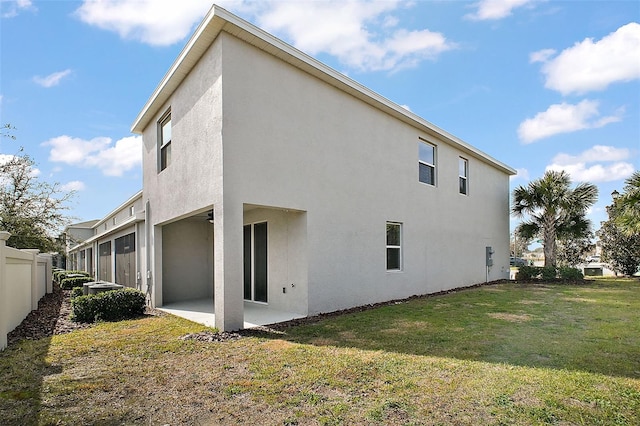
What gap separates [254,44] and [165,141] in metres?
5.00

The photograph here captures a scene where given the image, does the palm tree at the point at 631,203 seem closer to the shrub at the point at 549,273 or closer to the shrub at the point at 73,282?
the shrub at the point at 549,273

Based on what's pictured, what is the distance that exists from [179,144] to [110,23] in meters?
3.44

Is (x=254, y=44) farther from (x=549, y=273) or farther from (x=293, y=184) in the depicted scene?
(x=549, y=273)

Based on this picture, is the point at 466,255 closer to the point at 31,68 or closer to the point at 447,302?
the point at 447,302

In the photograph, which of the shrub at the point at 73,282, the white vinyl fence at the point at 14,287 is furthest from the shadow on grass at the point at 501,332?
the shrub at the point at 73,282

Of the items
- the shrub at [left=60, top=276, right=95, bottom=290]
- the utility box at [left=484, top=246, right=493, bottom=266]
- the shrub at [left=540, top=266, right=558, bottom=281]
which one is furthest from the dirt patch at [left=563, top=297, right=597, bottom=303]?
the shrub at [left=60, top=276, right=95, bottom=290]

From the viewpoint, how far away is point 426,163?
1360cm

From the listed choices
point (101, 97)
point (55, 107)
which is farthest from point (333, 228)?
point (55, 107)

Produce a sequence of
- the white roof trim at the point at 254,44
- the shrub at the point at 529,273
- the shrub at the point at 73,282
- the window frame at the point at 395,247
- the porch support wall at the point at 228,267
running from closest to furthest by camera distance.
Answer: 1. the porch support wall at the point at 228,267
2. the white roof trim at the point at 254,44
3. the window frame at the point at 395,247
4. the shrub at the point at 73,282
5. the shrub at the point at 529,273

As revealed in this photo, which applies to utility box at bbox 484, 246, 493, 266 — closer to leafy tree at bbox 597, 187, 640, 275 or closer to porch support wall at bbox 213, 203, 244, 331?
leafy tree at bbox 597, 187, 640, 275

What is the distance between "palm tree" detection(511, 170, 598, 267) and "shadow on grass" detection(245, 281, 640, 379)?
888cm

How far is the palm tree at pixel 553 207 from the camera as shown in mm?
18609

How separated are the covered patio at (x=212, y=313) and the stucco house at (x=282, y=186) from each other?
0.24 meters

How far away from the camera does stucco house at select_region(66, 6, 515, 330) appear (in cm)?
760
